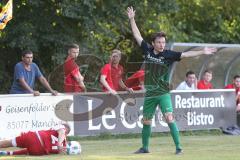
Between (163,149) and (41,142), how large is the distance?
2589mm

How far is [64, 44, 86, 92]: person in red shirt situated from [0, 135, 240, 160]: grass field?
150 centimetres

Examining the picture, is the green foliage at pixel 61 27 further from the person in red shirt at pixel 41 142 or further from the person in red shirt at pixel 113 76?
the person in red shirt at pixel 41 142

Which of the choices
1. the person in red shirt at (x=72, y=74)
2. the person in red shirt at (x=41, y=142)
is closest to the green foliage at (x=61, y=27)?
the person in red shirt at (x=72, y=74)

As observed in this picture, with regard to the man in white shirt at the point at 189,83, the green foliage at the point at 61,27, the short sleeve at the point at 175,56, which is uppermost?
the green foliage at the point at 61,27

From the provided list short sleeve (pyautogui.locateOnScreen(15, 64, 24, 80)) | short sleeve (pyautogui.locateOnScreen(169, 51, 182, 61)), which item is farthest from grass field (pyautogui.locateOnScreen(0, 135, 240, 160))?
short sleeve (pyautogui.locateOnScreen(15, 64, 24, 80))

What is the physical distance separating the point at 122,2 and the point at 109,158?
11.7 m

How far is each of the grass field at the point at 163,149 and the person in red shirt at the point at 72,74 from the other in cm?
150

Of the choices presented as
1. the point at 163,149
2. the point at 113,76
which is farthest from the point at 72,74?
the point at 163,149

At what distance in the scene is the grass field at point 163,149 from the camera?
12141mm

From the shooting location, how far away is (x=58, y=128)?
13.1 meters

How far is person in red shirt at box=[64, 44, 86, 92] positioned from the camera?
17125mm

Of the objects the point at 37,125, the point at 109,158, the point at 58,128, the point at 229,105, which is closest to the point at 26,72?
Answer: the point at 37,125

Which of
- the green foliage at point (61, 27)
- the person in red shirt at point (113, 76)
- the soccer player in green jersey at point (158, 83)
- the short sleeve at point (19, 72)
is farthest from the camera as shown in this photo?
the green foliage at point (61, 27)

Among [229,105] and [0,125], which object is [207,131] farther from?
[0,125]
